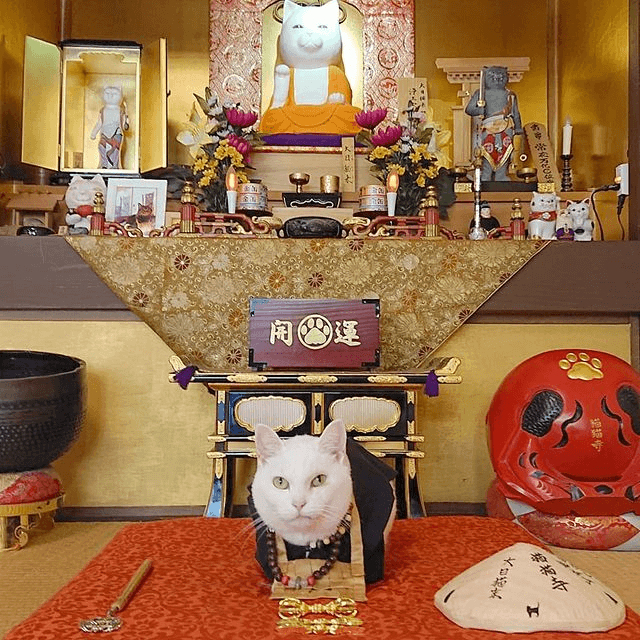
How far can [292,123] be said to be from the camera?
13.9 feet

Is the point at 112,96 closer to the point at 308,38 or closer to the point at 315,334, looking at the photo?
the point at 308,38

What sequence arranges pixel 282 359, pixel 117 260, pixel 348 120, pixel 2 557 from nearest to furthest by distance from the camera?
pixel 2 557 < pixel 282 359 < pixel 117 260 < pixel 348 120

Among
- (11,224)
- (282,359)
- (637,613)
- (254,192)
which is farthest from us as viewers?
(11,224)

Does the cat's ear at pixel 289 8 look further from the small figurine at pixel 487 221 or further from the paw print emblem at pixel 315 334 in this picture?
the paw print emblem at pixel 315 334

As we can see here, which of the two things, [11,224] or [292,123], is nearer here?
[11,224]

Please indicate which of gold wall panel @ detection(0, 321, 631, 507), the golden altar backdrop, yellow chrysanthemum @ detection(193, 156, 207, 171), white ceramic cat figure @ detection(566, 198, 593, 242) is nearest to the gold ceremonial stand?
gold wall panel @ detection(0, 321, 631, 507)

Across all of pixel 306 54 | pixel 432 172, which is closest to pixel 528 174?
pixel 432 172

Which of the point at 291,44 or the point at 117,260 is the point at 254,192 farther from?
the point at 291,44

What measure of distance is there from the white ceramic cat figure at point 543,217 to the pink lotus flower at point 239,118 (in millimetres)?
1310

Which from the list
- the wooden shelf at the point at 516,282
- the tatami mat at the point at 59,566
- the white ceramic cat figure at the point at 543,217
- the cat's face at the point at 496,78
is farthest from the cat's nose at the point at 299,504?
the cat's face at the point at 496,78

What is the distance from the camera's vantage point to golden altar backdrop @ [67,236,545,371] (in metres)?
2.78

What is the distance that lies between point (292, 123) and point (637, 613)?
312 centimetres

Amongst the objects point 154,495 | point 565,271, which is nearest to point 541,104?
point 565,271

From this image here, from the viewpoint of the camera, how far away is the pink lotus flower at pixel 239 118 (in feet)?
11.7
